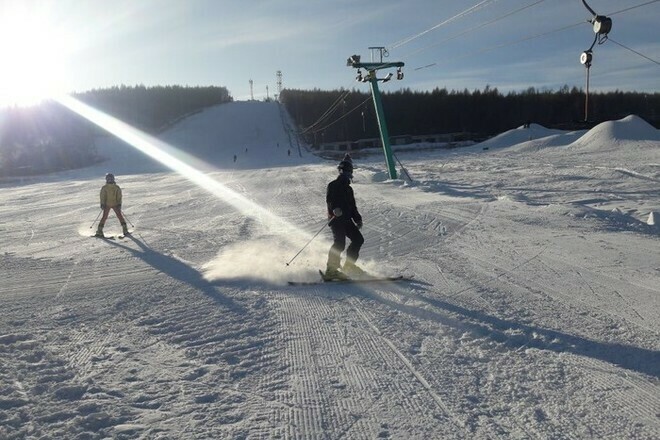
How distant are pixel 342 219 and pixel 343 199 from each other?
29cm

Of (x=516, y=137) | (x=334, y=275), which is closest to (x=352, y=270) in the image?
(x=334, y=275)

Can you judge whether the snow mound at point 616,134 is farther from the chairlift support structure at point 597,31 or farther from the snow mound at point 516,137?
the chairlift support structure at point 597,31

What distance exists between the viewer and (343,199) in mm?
7086

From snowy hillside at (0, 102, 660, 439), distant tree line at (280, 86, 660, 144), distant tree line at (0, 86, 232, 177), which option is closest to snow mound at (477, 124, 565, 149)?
distant tree line at (280, 86, 660, 144)

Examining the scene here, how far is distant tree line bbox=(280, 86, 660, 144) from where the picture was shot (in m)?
75.3

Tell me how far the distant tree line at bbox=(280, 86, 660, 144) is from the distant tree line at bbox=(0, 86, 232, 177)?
825 inches

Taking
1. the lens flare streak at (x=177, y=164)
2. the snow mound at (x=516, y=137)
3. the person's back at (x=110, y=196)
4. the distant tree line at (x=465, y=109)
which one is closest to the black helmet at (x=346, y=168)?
the lens flare streak at (x=177, y=164)

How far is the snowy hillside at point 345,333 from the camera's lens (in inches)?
138

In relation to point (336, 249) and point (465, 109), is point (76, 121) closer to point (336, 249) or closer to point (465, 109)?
point (465, 109)

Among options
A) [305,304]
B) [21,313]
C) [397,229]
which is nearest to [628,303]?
[305,304]

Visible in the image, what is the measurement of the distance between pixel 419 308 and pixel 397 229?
218 inches

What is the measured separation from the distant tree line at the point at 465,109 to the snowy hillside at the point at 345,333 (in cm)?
6528

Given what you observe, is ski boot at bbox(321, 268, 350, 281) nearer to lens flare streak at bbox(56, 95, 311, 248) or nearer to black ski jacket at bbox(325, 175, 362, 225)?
black ski jacket at bbox(325, 175, 362, 225)

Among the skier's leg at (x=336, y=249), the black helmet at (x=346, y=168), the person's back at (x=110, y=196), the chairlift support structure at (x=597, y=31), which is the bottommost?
the skier's leg at (x=336, y=249)
